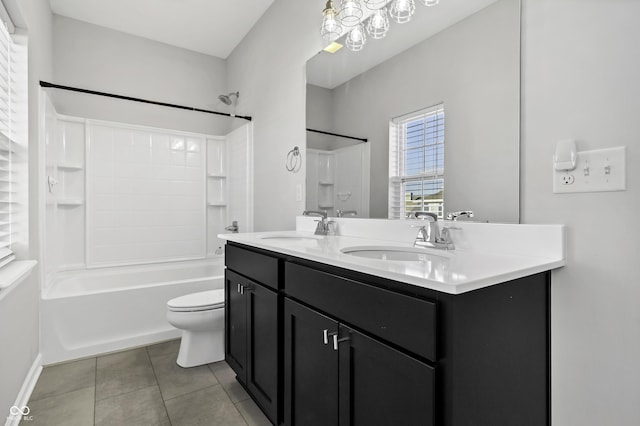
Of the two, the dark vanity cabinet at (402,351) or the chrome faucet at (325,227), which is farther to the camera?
the chrome faucet at (325,227)

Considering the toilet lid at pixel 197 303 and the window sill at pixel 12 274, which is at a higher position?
the window sill at pixel 12 274

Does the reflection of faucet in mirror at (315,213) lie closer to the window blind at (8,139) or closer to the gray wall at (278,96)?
the gray wall at (278,96)

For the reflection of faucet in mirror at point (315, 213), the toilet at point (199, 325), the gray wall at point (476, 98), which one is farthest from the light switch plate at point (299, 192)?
the gray wall at point (476, 98)

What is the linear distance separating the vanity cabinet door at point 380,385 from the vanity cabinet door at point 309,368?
6 centimetres

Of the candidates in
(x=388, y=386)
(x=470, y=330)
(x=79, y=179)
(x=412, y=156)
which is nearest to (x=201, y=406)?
(x=388, y=386)

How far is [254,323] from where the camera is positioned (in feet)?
5.19

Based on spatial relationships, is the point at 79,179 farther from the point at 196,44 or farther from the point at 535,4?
the point at 535,4

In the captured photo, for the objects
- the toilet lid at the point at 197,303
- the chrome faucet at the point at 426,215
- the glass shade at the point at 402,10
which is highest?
the glass shade at the point at 402,10

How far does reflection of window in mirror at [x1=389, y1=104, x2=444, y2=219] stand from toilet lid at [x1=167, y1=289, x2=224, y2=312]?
127cm

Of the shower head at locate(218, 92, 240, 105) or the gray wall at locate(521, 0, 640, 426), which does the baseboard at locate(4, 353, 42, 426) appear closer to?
the gray wall at locate(521, 0, 640, 426)

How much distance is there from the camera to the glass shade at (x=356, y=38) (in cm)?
179

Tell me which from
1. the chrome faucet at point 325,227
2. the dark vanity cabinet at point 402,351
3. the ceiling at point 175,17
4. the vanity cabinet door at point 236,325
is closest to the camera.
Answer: the dark vanity cabinet at point 402,351

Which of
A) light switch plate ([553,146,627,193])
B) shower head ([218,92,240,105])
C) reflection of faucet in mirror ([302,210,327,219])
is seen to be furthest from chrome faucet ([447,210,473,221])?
shower head ([218,92,240,105])

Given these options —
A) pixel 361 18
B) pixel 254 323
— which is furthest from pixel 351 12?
pixel 254 323
